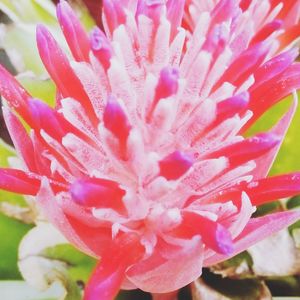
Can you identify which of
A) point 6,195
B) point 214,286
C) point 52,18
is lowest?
point 214,286

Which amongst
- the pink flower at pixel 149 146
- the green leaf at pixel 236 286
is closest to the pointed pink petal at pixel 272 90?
the pink flower at pixel 149 146

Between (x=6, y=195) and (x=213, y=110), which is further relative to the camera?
(x=6, y=195)

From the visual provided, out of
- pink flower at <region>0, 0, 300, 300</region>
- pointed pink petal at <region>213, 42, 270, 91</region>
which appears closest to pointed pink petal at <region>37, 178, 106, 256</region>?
pink flower at <region>0, 0, 300, 300</region>

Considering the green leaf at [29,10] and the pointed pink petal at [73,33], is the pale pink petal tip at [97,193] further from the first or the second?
the green leaf at [29,10]

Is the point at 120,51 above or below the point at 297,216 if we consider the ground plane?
above

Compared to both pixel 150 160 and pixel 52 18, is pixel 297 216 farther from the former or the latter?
pixel 52 18

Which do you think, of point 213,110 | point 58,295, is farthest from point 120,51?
point 58,295
